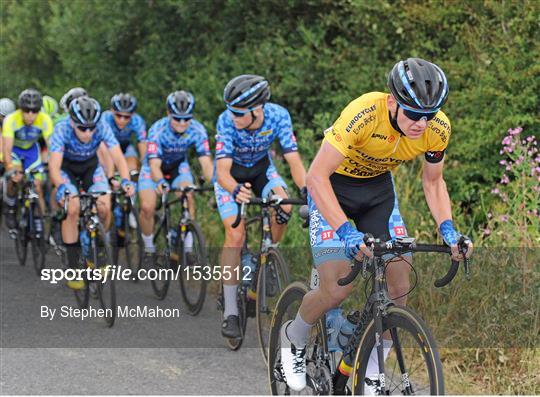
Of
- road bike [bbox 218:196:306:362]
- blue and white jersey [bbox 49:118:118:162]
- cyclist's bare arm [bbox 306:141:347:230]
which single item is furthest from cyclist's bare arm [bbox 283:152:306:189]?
blue and white jersey [bbox 49:118:118:162]

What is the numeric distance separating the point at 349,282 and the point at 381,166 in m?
0.85

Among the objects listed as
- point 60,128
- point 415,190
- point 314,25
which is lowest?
point 415,190

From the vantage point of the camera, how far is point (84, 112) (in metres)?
9.14

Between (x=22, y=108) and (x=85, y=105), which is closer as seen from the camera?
(x=85, y=105)

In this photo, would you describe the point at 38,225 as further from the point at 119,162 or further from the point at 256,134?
the point at 256,134

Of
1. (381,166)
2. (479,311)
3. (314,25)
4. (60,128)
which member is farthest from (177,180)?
(381,166)

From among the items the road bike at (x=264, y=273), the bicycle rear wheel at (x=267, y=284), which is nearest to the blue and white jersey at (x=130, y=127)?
the road bike at (x=264, y=273)

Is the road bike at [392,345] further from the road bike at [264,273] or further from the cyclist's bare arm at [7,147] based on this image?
the cyclist's bare arm at [7,147]

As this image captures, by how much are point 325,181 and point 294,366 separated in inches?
48.5

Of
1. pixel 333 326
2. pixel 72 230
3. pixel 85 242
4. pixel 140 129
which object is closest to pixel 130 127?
pixel 140 129

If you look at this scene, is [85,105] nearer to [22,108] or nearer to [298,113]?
[22,108]

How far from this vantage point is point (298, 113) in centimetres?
1244

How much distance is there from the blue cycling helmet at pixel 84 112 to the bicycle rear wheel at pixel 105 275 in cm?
110

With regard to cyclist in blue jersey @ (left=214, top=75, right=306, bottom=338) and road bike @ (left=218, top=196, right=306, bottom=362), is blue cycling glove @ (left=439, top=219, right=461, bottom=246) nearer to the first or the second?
road bike @ (left=218, top=196, right=306, bottom=362)
